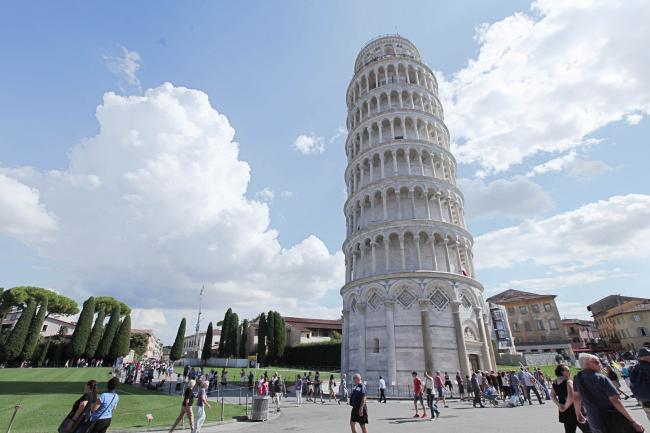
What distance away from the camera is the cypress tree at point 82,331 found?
54.2 meters

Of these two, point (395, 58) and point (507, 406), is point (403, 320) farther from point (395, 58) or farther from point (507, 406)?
point (395, 58)

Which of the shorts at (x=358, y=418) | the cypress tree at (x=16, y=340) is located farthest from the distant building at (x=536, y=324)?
the cypress tree at (x=16, y=340)

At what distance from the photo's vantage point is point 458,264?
3073 cm

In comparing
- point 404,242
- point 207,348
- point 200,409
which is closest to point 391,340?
point 404,242

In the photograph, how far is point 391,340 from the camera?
26.2 m

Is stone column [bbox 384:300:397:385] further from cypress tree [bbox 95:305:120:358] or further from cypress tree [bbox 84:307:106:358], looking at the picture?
cypress tree [bbox 95:305:120:358]

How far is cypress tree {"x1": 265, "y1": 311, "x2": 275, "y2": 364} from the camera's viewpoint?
189ft

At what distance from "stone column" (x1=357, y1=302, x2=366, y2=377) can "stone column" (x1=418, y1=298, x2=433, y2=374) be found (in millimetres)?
4859

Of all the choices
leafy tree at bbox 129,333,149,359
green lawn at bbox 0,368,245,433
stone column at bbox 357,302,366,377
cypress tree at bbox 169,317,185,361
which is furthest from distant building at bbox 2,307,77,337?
stone column at bbox 357,302,366,377

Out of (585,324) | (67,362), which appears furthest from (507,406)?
(585,324)

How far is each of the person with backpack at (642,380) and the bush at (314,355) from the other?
Result: 48.1 metres

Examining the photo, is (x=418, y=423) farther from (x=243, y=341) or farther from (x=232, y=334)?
(x=243, y=341)

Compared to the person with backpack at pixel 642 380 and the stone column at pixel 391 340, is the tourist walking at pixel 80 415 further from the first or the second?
the stone column at pixel 391 340

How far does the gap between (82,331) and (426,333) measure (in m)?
57.8
